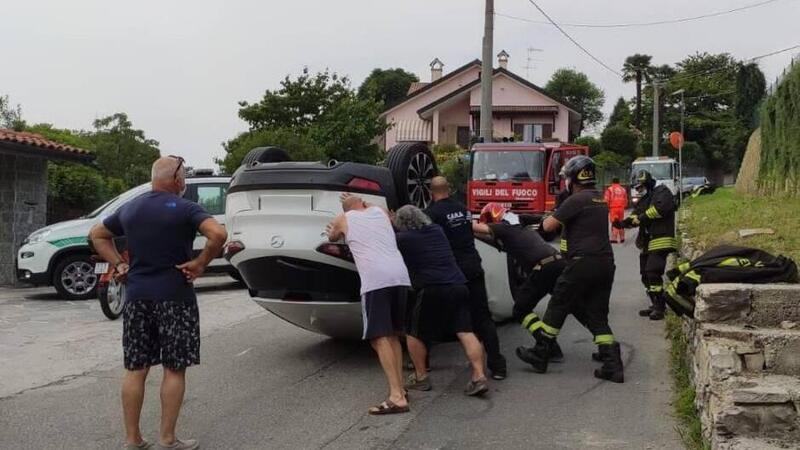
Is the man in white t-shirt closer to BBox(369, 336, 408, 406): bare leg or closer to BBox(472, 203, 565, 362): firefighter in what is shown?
BBox(369, 336, 408, 406): bare leg

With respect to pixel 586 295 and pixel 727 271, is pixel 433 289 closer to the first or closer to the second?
pixel 586 295

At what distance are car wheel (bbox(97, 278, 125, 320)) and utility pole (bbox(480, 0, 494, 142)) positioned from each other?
1538 cm

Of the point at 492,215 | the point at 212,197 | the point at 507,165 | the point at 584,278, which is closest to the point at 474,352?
the point at 584,278

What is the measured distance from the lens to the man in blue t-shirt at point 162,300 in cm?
499

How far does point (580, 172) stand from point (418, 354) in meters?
2.12

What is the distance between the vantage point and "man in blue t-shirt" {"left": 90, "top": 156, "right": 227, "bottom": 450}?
4.99m

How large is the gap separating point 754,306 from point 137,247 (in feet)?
12.6

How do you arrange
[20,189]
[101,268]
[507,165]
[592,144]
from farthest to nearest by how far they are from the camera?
[592,144]
[507,165]
[20,189]
[101,268]

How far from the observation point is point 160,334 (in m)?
5.00

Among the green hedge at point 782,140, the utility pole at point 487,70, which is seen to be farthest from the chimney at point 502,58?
the green hedge at point 782,140

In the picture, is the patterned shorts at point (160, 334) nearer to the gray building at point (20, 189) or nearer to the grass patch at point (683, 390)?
the grass patch at point (683, 390)

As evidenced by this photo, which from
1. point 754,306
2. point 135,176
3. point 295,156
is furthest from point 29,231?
point 135,176

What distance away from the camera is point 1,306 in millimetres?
11766

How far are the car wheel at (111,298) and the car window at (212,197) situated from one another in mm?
3033
